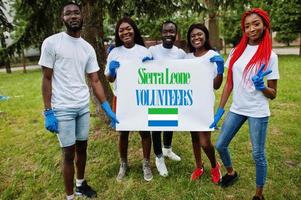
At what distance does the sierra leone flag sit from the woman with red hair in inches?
21.6

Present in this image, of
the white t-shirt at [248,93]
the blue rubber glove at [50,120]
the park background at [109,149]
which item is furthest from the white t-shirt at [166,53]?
the park background at [109,149]

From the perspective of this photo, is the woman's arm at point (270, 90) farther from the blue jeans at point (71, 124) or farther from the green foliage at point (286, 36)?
the green foliage at point (286, 36)

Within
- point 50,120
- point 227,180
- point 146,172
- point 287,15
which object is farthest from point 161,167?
point 287,15

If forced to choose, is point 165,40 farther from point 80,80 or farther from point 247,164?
point 247,164

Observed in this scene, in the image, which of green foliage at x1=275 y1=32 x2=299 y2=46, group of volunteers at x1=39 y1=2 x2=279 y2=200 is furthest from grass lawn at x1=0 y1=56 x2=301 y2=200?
green foliage at x1=275 y1=32 x2=299 y2=46

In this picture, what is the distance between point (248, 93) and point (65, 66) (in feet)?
5.58

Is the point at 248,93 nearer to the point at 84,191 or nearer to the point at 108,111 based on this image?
the point at 108,111

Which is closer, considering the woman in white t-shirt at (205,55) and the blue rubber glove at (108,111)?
the woman in white t-shirt at (205,55)

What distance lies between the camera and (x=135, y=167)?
169 inches

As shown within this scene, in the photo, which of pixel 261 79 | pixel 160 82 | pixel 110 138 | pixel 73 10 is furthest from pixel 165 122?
pixel 110 138

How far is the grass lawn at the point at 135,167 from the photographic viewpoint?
374 cm

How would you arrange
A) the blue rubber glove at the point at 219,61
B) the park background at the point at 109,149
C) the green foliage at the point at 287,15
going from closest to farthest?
the blue rubber glove at the point at 219,61
the park background at the point at 109,149
the green foliage at the point at 287,15

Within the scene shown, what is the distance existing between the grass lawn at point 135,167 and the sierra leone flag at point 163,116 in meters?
0.85

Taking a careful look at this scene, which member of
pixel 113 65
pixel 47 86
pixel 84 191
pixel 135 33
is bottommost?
pixel 84 191
